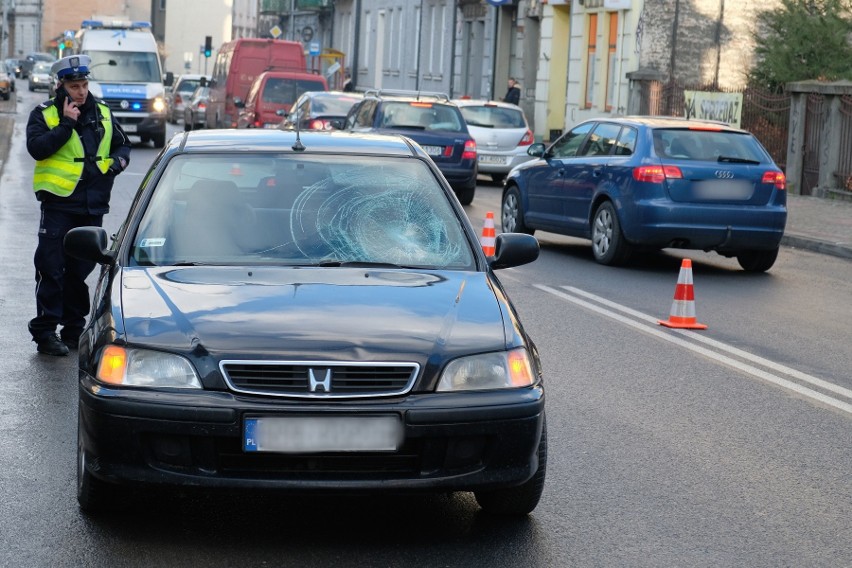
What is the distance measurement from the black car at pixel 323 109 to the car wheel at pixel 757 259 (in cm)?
1216

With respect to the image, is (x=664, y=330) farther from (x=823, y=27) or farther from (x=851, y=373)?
(x=823, y=27)

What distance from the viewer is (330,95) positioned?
94.2ft

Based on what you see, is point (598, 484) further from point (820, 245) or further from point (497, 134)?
point (497, 134)

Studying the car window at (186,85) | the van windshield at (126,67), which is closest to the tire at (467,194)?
the van windshield at (126,67)

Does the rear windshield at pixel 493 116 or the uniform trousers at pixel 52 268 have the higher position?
the rear windshield at pixel 493 116

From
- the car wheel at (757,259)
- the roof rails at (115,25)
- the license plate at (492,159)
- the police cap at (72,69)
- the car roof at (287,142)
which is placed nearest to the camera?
the car roof at (287,142)

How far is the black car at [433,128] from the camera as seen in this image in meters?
24.0

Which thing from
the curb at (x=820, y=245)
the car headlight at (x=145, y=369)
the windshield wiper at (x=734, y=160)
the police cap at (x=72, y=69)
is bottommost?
the curb at (x=820, y=245)

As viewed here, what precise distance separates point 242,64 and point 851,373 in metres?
29.7

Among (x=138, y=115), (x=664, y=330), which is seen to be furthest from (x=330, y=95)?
(x=664, y=330)

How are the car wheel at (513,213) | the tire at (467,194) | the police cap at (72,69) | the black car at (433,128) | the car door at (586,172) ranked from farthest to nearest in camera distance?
the tire at (467,194)
the black car at (433,128)
the car wheel at (513,213)
the car door at (586,172)
the police cap at (72,69)

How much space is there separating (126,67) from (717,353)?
27733 millimetres

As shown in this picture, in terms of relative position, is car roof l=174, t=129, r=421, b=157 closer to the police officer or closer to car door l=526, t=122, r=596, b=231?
the police officer

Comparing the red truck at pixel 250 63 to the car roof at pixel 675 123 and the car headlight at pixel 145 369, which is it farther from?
the car headlight at pixel 145 369
